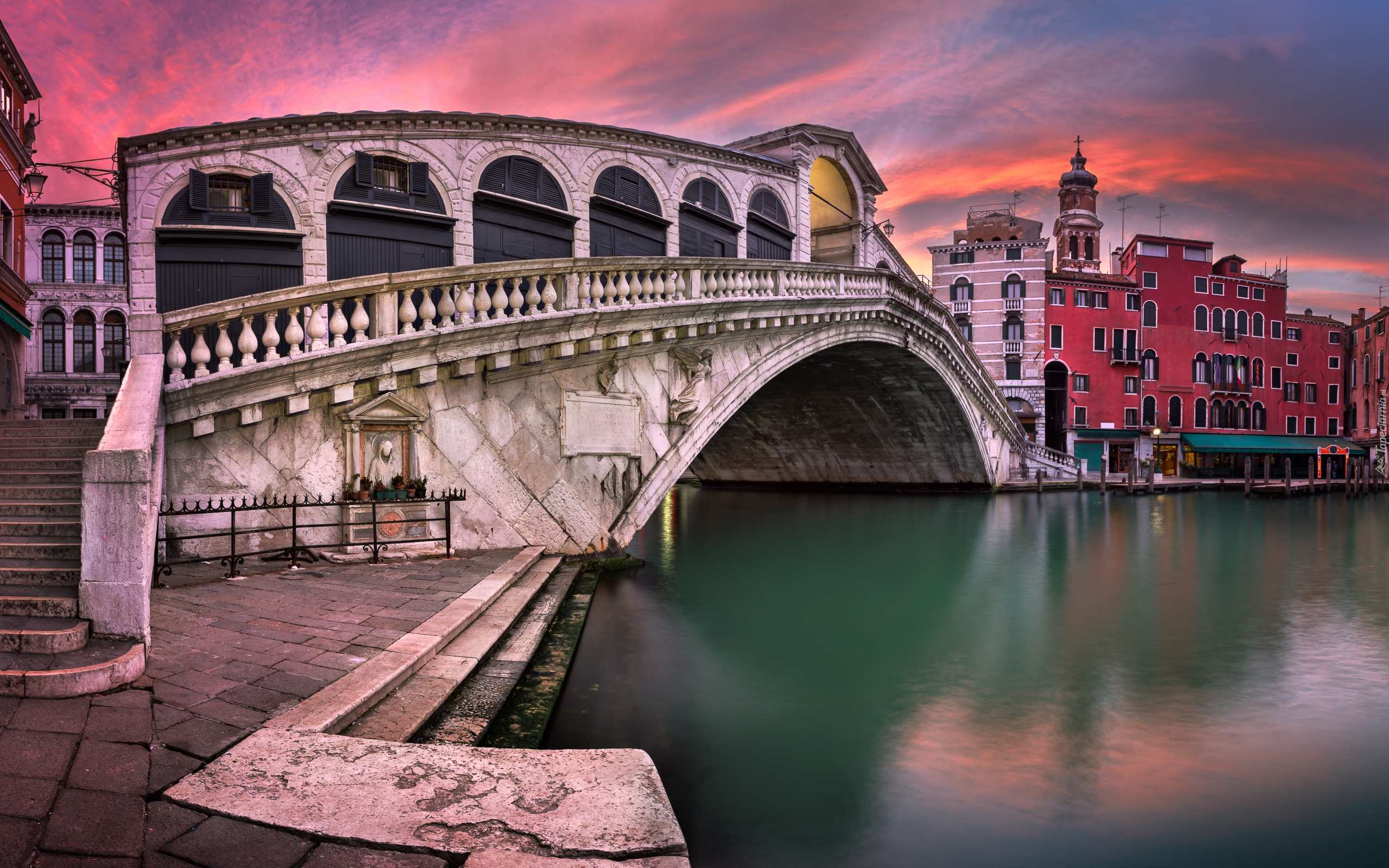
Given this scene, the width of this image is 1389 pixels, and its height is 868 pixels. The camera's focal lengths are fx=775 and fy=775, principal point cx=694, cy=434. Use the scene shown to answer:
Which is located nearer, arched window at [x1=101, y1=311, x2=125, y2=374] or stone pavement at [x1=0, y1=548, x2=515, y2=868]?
stone pavement at [x1=0, y1=548, x2=515, y2=868]

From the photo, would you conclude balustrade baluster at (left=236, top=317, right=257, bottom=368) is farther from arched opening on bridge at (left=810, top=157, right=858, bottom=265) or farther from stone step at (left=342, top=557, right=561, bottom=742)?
arched opening on bridge at (left=810, top=157, right=858, bottom=265)

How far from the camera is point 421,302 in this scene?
961 cm

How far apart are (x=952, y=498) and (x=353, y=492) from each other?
22.7m

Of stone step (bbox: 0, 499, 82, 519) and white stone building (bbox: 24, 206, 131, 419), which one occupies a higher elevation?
white stone building (bbox: 24, 206, 131, 419)

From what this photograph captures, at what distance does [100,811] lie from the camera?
100 inches

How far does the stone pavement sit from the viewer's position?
2416 millimetres

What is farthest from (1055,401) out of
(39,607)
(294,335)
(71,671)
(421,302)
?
(71,671)

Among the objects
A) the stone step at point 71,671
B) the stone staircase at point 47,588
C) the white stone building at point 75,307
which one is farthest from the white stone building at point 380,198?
the white stone building at point 75,307

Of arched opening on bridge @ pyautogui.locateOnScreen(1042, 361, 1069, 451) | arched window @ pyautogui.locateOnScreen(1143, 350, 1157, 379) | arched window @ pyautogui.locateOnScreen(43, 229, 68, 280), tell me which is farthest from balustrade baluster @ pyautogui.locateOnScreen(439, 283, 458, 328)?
arched window @ pyautogui.locateOnScreen(1143, 350, 1157, 379)

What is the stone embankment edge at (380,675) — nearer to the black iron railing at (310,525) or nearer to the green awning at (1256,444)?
the black iron railing at (310,525)

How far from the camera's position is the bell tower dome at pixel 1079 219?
45.1 m

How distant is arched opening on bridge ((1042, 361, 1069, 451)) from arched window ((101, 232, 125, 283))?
3981 cm

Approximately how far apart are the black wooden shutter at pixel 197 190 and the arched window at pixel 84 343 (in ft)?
85.9

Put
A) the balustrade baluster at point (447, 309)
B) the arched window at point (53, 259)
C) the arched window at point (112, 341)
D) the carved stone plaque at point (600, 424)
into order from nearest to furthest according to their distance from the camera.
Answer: the balustrade baluster at point (447, 309) < the carved stone plaque at point (600, 424) < the arched window at point (53, 259) < the arched window at point (112, 341)
